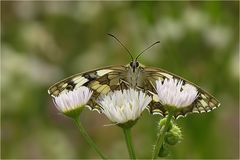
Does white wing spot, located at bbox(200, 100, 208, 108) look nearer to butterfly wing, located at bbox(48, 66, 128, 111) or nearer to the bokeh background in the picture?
butterfly wing, located at bbox(48, 66, 128, 111)

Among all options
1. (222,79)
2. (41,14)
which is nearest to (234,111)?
(222,79)

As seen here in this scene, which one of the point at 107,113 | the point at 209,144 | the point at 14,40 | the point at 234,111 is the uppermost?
the point at 107,113

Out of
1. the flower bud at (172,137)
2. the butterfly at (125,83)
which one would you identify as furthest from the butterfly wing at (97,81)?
the flower bud at (172,137)

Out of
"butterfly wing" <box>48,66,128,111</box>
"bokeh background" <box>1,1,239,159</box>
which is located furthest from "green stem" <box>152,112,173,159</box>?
"bokeh background" <box>1,1,239,159</box>

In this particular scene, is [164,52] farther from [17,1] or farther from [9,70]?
[17,1]

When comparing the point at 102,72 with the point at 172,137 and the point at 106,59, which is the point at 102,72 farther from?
the point at 106,59

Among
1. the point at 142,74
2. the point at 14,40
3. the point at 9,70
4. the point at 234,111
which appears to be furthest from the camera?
the point at 234,111

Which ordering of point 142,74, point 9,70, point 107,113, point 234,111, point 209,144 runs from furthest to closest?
point 234,111, point 9,70, point 209,144, point 142,74, point 107,113
